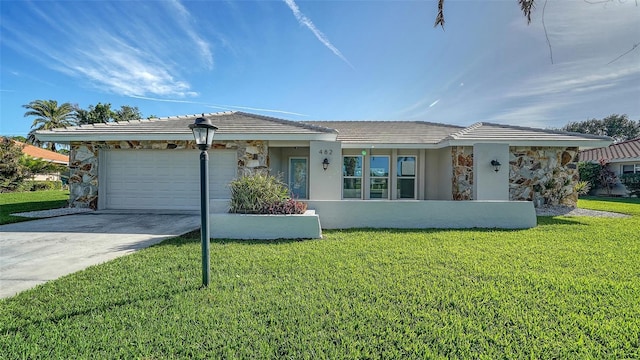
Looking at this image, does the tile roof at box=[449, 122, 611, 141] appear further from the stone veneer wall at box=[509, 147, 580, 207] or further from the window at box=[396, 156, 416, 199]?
the window at box=[396, 156, 416, 199]

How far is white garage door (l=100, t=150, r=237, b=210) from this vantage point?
11.2m

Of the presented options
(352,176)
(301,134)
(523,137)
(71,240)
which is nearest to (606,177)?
(523,137)

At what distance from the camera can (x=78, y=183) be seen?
37.2 ft

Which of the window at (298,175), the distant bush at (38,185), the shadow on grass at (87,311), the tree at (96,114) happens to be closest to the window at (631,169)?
the window at (298,175)

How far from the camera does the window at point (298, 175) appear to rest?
45.4 ft

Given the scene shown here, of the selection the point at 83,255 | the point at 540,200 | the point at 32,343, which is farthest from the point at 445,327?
the point at 540,200

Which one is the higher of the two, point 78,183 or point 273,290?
point 78,183

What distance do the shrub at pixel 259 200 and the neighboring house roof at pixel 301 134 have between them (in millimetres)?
3334

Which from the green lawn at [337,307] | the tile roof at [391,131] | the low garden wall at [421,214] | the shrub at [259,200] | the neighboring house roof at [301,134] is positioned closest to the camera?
the green lawn at [337,307]

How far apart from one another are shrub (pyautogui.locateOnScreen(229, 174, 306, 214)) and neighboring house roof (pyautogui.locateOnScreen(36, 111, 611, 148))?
10.9ft

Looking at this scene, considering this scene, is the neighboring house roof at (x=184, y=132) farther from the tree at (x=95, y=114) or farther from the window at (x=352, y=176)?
the tree at (x=95, y=114)

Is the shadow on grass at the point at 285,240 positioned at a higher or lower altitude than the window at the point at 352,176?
lower

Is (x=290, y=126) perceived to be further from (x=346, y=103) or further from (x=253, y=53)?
(x=346, y=103)

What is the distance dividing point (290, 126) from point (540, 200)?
37.3ft
